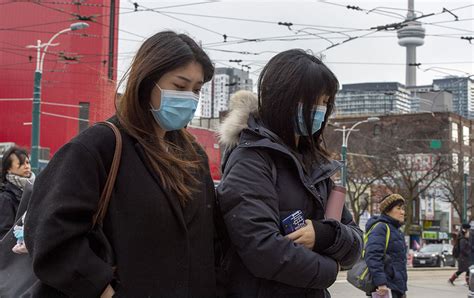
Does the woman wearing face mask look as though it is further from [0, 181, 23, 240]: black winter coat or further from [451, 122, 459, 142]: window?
[451, 122, 459, 142]: window

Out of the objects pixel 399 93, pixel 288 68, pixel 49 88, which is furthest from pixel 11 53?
pixel 288 68

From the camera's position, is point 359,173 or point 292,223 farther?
point 359,173

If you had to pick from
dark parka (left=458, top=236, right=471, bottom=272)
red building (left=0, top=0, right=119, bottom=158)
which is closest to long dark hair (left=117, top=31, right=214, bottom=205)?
dark parka (left=458, top=236, right=471, bottom=272)

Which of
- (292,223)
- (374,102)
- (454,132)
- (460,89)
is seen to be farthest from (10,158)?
(454,132)

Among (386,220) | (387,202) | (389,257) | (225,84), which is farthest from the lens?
(225,84)

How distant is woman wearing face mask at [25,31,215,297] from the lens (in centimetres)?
225

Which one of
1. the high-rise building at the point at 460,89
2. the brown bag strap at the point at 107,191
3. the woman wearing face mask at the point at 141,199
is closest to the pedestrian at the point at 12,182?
the woman wearing face mask at the point at 141,199

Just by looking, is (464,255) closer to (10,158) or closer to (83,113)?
(10,158)

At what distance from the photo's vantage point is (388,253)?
6.80 metres

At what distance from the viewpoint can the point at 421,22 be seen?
63.3 ft

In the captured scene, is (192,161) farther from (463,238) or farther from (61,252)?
(463,238)

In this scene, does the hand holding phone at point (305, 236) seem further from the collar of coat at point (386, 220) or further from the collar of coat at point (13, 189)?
the collar of coat at point (386, 220)

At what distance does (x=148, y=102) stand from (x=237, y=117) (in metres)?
0.59

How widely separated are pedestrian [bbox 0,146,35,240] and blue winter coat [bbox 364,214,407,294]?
316 centimetres
